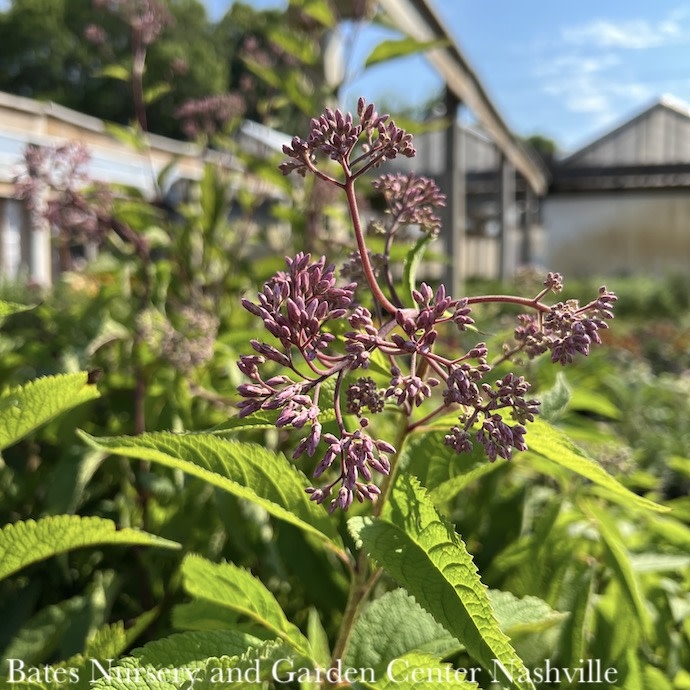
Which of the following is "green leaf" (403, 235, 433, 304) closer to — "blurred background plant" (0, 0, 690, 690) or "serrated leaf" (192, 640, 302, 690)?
"blurred background plant" (0, 0, 690, 690)

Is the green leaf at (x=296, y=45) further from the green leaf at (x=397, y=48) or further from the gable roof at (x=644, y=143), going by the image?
the gable roof at (x=644, y=143)

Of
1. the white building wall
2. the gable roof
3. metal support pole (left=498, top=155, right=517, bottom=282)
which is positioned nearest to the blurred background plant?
metal support pole (left=498, top=155, right=517, bottom=282)

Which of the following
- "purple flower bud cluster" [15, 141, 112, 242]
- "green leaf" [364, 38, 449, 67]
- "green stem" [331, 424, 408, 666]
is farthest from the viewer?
"green leaf" [364, 38, 449, 67]

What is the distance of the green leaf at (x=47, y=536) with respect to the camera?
668 mm

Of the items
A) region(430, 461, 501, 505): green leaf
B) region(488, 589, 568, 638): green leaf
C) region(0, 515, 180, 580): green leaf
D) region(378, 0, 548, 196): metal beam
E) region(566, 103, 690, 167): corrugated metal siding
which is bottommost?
region(488, 589, 568, 638): green leaf

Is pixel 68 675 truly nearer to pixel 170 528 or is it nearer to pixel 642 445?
pixel 170 528

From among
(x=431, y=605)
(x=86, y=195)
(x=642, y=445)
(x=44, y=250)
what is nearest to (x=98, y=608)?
(x=431, y=605)

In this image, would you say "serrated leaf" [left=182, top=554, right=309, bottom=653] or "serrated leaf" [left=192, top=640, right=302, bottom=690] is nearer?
"serrated leaf" [left=192, top=640, right=302, bottom=690]

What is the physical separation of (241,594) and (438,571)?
0.87 ft

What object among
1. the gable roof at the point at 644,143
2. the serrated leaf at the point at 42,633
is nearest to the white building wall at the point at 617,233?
the gable roof at the point at 644,143

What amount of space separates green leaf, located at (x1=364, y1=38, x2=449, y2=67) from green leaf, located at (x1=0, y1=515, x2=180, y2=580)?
128 centimetres

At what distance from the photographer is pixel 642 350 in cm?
629

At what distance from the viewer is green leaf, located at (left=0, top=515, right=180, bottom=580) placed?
2.19 feet

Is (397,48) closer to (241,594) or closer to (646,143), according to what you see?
(241,594)
